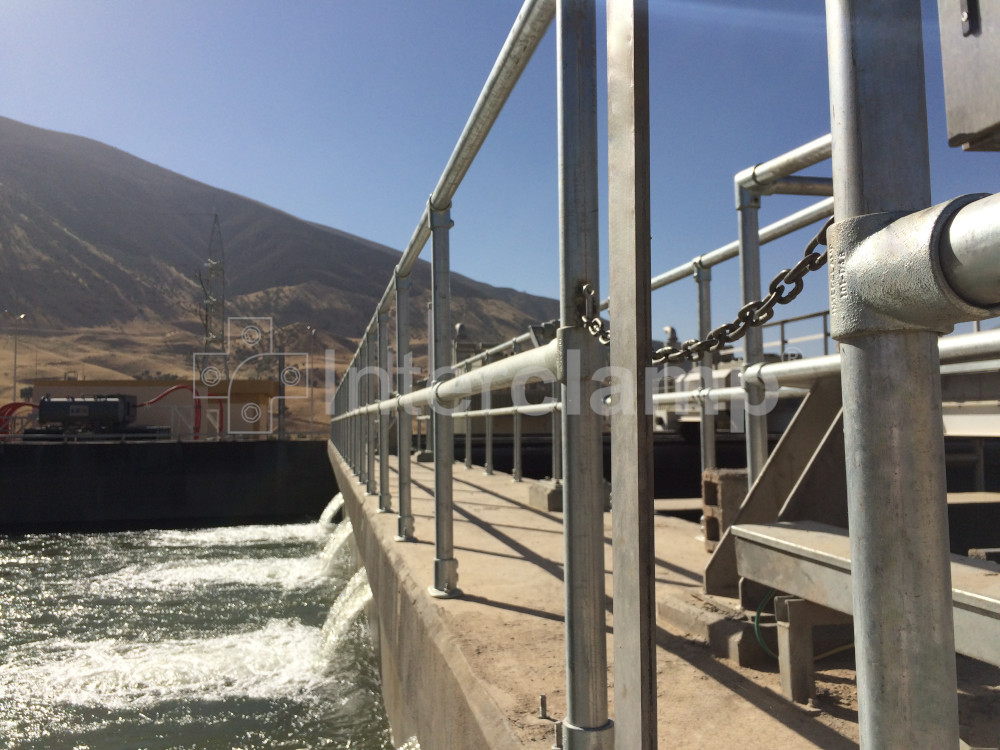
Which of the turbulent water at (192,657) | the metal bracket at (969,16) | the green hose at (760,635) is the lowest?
the turbulent water at (192,657)

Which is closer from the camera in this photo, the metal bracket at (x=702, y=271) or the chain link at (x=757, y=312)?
the chain link at (x=757, y=312)

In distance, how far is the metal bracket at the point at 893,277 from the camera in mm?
552

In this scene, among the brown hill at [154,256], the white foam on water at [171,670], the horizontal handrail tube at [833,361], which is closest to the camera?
the horizontal handrail tube at [833,361]

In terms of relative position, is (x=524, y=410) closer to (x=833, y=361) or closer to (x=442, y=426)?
(x=442, y=426)

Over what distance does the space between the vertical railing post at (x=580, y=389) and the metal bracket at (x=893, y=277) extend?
25.8 inches

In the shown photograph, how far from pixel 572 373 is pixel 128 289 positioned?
9701 cm

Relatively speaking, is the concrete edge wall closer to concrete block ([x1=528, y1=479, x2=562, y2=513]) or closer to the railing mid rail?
the railing mid rail

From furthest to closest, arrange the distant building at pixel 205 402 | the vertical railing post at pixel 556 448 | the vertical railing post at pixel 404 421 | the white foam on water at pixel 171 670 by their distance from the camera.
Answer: the distant building at pixel 205 402
the vertical railing post at pixel 556 448
the white foam on water at pixel 171 670
the vertical railing post at pixel 404 421

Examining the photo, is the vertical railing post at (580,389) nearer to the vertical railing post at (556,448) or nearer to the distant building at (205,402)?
the vertical railing post at (556,448)

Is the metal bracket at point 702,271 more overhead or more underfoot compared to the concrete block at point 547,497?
more overhead

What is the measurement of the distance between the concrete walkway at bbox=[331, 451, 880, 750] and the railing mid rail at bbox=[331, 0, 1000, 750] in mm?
350

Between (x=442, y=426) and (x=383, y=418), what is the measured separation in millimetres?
2079

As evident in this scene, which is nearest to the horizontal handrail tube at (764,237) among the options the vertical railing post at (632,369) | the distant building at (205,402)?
the vertical railing post at (632,369)

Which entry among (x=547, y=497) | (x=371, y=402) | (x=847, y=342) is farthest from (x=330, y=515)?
(x=847, y=342)
